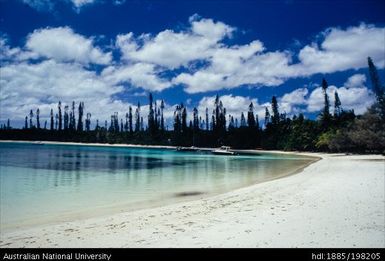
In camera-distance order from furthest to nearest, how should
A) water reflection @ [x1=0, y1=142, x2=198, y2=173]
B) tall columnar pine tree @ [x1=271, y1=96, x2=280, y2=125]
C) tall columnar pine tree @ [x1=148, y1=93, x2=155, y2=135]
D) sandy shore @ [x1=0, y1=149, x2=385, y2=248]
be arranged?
tall columnar pine tree @ [x1=148, y1=93, x2=155, y2=135], tall columnar pine tree @ [x1=271, y1=96, x2=280, y2=125], water reflection @ [x1=0, y1=142, x2=198, y2=173], sandy shore @ [x1=0, y1=149, x2=385, y2=248]

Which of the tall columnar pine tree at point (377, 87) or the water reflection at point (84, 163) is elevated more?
the tall columnar pine tree at point (377, 87)

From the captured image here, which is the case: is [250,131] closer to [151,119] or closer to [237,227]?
[151,119]

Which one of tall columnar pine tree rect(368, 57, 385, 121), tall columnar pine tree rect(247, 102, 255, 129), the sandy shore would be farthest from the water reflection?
tall columnar pine tree rect(247, 102, 255, 129)

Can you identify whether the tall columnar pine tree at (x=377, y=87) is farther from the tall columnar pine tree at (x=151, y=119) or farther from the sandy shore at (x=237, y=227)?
the tall columnar pine tree at (x=151, y=119)

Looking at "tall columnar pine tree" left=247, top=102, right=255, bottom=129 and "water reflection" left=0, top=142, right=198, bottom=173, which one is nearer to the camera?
"water reflection" left=0, top=142, right=198, bottom=173

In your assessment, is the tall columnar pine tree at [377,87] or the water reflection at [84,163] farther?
the tall columnar pine tree at [377,87]

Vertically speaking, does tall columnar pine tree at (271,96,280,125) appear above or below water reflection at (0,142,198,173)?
above

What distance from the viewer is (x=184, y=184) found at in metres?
25.7

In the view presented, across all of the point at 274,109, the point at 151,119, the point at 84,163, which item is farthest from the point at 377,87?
the point at 151,119

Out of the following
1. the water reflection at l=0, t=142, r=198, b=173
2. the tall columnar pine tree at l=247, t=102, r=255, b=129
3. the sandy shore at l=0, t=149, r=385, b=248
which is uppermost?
the tall columnar pine tree at l=247, t=102, r=255, b=129

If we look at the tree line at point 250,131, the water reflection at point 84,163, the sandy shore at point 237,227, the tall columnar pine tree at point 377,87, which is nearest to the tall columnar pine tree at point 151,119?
the tree line at point 250,131

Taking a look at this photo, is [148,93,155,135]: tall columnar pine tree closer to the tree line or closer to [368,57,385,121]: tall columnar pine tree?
the tree line
